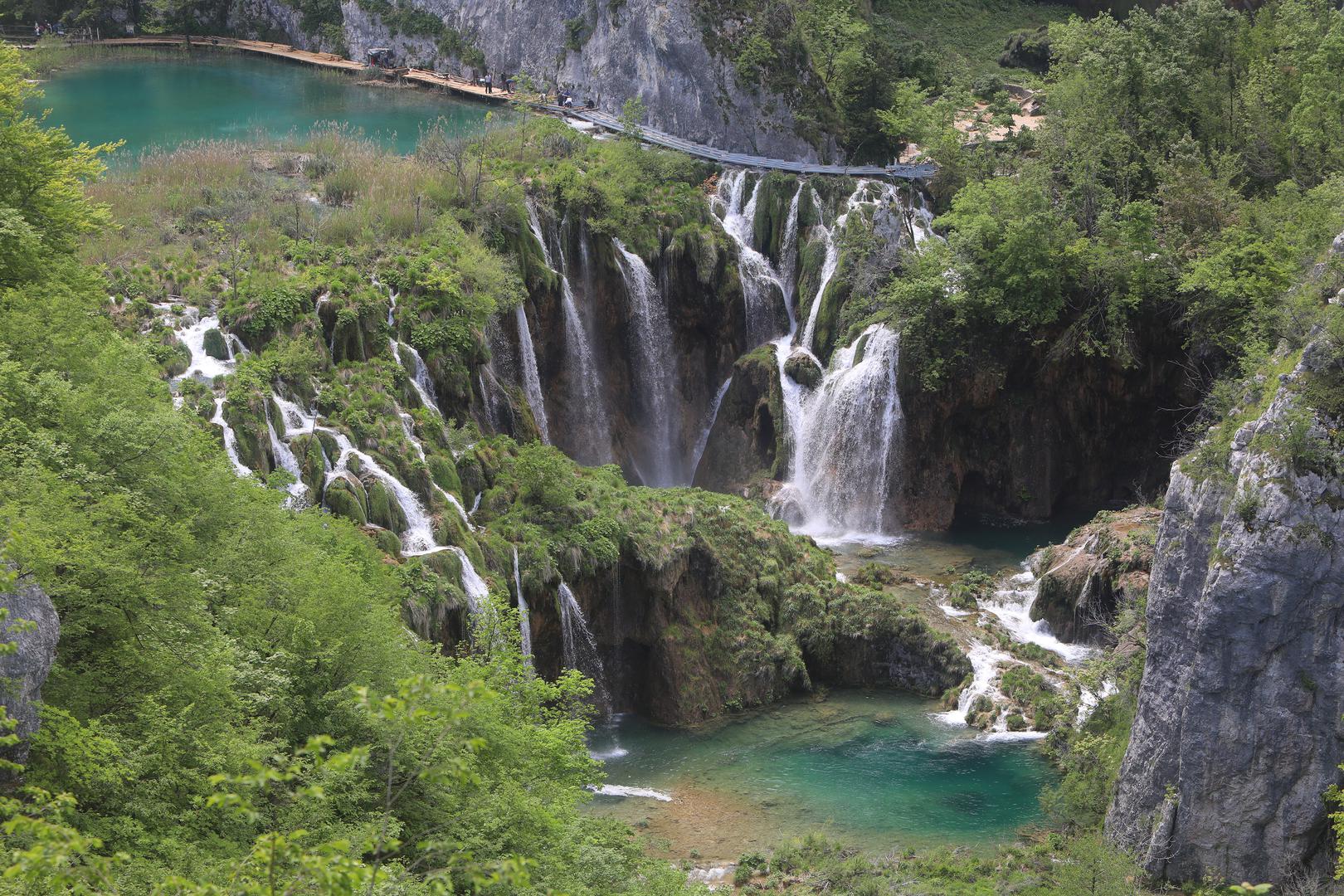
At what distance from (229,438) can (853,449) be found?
21.4 metres

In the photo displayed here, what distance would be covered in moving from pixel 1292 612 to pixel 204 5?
7173 centimetres

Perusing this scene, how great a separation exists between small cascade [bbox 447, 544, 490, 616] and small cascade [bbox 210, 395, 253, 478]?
13.7 feet

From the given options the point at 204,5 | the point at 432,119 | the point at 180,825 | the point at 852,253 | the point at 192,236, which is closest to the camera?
the point at 180,825

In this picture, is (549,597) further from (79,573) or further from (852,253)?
(852,253)

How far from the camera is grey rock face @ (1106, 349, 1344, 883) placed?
74.0 feet

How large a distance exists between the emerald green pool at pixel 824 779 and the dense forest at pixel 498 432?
0.94 metres

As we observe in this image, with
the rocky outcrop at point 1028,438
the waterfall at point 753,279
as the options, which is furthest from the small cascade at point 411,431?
the rocky outcrop at point 1028,438

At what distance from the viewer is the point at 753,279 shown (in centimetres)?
4531

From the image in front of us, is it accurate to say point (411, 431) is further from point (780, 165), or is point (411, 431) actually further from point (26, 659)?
point (780, 165)

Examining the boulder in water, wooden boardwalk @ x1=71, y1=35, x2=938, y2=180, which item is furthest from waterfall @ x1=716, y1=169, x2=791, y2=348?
wooden boardwalk @ x1=71, y1=35, x2=938, y2=180

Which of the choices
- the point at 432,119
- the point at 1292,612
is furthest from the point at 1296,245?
the point at 432,119

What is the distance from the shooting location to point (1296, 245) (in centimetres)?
3634

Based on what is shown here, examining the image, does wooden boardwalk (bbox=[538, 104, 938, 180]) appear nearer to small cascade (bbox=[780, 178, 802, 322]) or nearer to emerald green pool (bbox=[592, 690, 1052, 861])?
small cascade (bbox=[780, 178, 802, 322])

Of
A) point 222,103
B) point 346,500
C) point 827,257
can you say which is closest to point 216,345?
point 346,500
